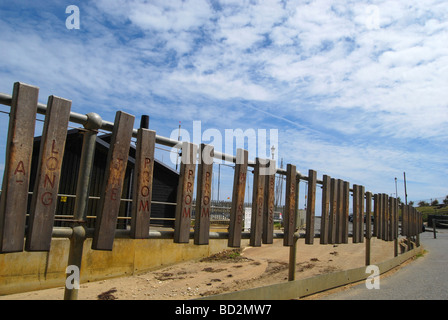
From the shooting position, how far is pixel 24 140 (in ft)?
7.63

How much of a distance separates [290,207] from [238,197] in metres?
1.29

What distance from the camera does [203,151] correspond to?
3.53m

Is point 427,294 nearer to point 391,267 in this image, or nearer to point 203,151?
point 391,267

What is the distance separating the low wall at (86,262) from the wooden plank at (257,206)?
17.8 ft

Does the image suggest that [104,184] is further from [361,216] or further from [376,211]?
[376,211]

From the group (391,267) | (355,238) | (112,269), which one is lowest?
(112,269)

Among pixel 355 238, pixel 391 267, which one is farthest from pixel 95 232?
pixel 391 267

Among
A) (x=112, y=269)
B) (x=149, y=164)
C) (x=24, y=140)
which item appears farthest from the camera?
(x=112, y=269)

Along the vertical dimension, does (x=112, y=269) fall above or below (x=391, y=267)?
below

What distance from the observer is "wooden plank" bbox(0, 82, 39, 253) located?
2266 millimetres

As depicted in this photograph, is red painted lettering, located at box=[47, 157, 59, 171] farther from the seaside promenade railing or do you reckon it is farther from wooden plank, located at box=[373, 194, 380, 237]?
wooden plank, located at box=[373, 194, 380, 237]

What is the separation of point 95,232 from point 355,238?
5913 millimetres

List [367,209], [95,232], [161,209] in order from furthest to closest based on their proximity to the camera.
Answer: [161,209] → [367,209] → [95,232]
